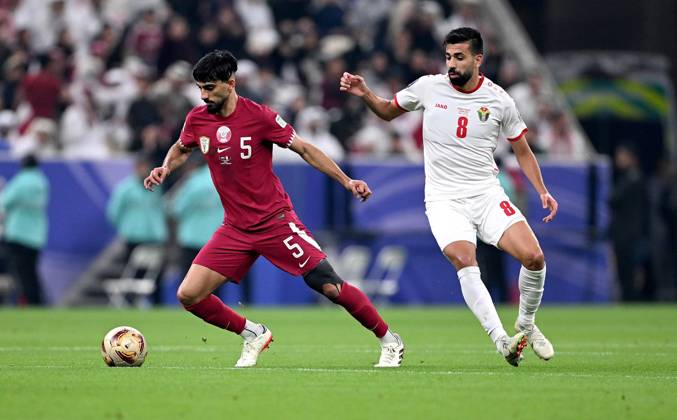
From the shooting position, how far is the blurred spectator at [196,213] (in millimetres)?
22750

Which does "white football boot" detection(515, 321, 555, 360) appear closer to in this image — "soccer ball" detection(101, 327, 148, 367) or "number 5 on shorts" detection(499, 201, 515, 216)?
"number 5 on shorts" detection(499, 201, 515, 216)

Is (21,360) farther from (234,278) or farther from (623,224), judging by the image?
(623,224)

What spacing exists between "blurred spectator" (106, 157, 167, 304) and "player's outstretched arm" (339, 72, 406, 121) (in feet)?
38.0

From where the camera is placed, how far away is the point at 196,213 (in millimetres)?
22906

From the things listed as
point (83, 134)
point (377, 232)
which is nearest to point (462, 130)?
point (83, 134)

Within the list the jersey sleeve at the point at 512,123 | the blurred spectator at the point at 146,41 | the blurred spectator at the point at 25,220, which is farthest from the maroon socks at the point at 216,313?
the blurred spectator at the point at 146,41

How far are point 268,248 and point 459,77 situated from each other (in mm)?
2026

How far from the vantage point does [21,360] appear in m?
12.5

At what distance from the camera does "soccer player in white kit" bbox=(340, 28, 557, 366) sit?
11875mm

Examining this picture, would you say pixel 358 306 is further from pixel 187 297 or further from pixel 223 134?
pixel 223 134

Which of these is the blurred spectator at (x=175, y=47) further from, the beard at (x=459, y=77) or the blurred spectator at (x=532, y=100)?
the beard at (x=459, y=77)

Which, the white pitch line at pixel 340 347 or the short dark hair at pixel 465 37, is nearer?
the short dark hair at pixel 465 37

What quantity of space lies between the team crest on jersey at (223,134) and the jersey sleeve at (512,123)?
2255 mm

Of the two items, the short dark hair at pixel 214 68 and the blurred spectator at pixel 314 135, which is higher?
the short dark hair at pixel 214 68
